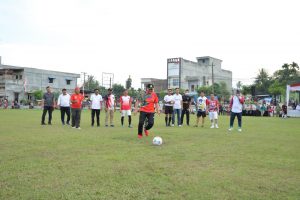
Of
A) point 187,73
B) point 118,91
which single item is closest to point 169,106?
point 118,91

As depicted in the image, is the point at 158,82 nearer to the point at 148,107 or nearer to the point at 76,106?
the point at 76,106

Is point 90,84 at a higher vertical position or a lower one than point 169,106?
higher

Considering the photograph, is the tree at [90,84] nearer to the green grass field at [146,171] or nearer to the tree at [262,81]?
the tree at [262,81]

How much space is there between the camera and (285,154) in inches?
299

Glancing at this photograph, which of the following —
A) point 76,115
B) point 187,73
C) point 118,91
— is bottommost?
point 76,115

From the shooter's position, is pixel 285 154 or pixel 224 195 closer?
pixel 224 195

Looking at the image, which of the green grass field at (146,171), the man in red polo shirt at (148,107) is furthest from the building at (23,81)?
the green grass field at (146,171)

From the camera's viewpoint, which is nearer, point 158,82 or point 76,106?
point 76,106

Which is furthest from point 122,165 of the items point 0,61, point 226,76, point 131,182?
point 226,76

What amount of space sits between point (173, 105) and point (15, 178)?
11853mm

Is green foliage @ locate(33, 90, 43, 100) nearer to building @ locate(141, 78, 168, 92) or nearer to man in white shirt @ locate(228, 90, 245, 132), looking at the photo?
building @ locate(141, 78, 168, 92)

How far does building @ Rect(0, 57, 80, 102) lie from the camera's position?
2279 inches

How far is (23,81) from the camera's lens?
59.2 meters

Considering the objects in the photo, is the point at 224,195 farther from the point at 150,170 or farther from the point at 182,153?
the point at 182,153
